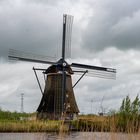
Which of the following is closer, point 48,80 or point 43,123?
point 43,123

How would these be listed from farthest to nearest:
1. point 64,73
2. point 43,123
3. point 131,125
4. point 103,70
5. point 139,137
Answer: point 103,70
point 64,73
point 43,123
point 131,125
point 139,137

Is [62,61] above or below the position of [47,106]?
above

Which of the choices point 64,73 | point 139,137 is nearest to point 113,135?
point 139,137

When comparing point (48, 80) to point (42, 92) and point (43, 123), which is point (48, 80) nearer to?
point (42, 92)

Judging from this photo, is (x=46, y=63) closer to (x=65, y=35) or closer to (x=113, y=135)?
(x=65, y=35)

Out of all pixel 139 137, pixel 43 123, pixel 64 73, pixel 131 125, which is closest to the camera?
pixel 139 137

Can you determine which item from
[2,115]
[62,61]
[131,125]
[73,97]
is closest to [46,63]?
[62,61]

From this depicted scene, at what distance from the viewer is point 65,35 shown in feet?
92.3

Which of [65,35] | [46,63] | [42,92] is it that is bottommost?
[42,92]

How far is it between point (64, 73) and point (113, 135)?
22047mm

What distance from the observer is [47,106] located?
93.5ft

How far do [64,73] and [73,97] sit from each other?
6.32 feet

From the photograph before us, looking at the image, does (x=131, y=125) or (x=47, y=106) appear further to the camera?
(x=47, y=106)

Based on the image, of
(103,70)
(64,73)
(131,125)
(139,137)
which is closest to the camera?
(139,137)
